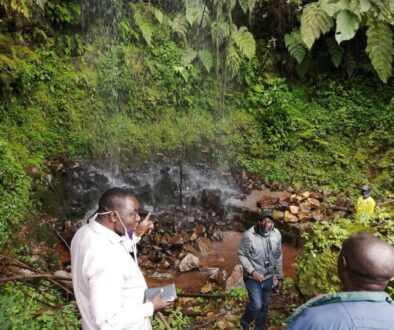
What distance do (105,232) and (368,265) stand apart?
1366 mm

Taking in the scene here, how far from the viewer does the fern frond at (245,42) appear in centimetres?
966

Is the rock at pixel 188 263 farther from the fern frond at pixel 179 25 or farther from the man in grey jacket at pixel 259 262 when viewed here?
the fern frond at pixel 179 25

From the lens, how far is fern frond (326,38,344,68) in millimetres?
9648

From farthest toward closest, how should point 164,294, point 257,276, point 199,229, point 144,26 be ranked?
point 144,26
point 199,229
point 257,276
point 164,294

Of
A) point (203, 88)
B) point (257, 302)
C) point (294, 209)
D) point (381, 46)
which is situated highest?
point (381, 46)

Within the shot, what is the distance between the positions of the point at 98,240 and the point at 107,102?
27.6 feet

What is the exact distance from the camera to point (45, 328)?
3.91 metres

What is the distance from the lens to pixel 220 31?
10.2m

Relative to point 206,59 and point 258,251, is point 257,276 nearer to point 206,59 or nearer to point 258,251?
point 258,251

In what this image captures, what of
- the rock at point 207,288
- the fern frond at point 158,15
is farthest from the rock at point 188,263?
the fern frond at point 158,15

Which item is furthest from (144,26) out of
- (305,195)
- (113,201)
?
(113,201)

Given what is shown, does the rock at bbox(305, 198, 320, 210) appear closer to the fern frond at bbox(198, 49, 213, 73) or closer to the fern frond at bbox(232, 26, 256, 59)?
the fern frond at bbox(232, 26, 256, 59)

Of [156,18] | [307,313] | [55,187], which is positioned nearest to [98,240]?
[307,313]

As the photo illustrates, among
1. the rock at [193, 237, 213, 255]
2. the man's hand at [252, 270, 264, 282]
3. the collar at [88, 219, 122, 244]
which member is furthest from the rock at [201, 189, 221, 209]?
the collar at [88, 219, 122, 244]
